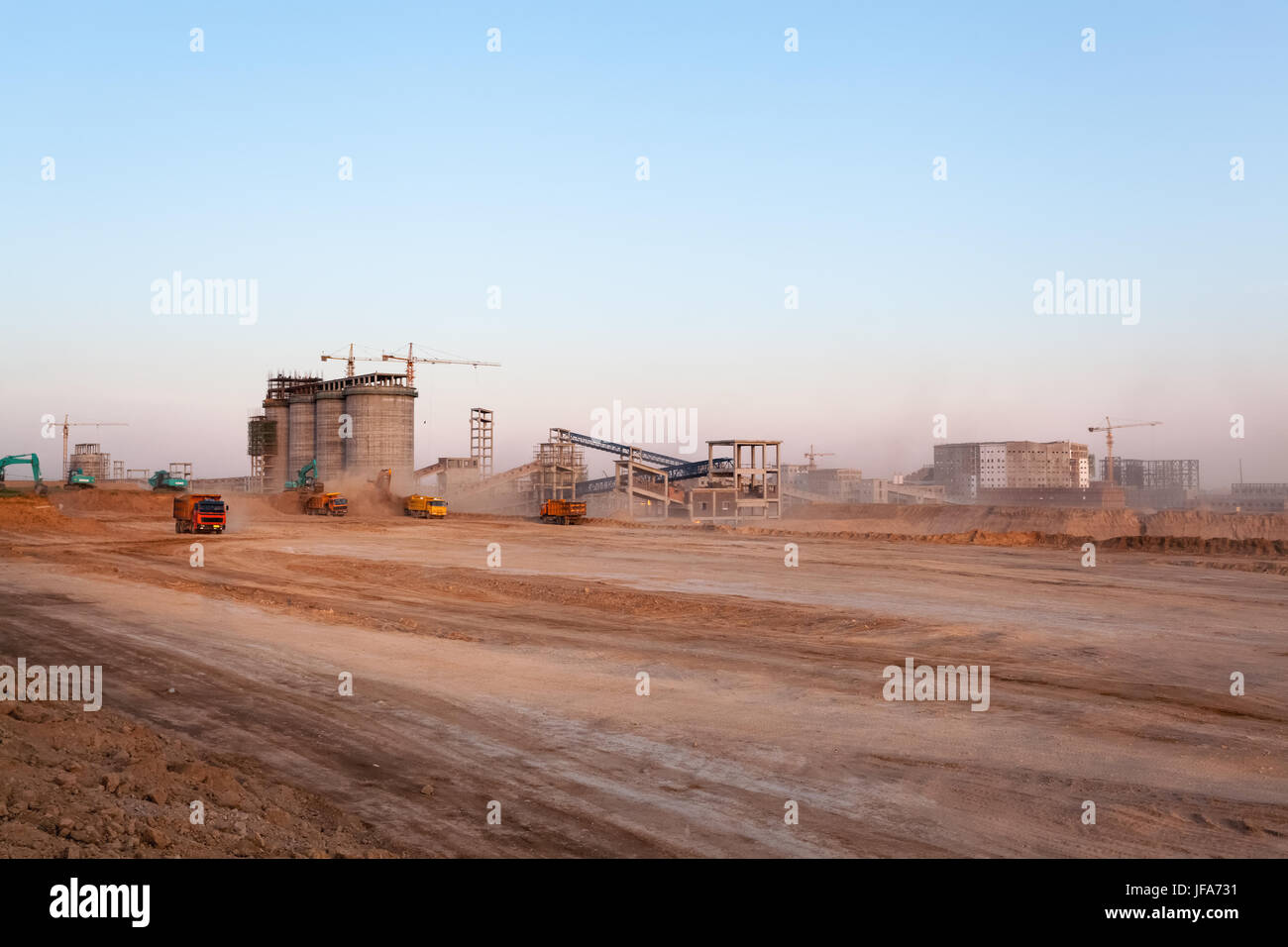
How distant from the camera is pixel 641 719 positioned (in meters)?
13.2

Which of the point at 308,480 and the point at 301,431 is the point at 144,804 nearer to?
the point at 308,480

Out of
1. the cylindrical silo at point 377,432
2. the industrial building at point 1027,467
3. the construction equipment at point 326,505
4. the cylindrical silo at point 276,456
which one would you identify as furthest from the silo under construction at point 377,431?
the industrial building at point 1027,467

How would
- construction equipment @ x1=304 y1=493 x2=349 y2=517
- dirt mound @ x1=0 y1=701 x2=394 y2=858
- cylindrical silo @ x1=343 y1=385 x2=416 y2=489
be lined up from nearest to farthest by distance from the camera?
dirt mound @ x1=0 y1=701 x2=394 y2=858 < construction equipment @ x1=304 y1=493 x2=349 y2=517 < cylindrical silo @ x1=343 y1=385 x2=416 y2=489

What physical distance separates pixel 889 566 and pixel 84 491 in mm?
84191

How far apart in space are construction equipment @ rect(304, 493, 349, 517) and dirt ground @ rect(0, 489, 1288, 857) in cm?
4601

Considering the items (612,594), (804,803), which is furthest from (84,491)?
(804,803)

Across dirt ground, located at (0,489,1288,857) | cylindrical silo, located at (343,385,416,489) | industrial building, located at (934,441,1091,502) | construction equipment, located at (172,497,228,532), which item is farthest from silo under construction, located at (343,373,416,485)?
industrial building, located at (934,441,1091,502)

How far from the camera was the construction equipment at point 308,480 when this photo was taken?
82488 millimetres

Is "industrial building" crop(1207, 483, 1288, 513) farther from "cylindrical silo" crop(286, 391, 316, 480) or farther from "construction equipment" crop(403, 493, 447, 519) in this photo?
"cylindrical silo" crop(286, 391, 316, 480)

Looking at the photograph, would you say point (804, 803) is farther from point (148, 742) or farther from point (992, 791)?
point (148, 742)

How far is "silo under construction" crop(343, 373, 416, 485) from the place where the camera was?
9238 cm

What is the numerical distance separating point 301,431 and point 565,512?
167 ft

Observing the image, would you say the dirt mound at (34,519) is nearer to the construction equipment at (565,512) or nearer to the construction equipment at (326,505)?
the construction equipment at (326,505)

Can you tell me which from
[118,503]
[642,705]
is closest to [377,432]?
[118,503]
